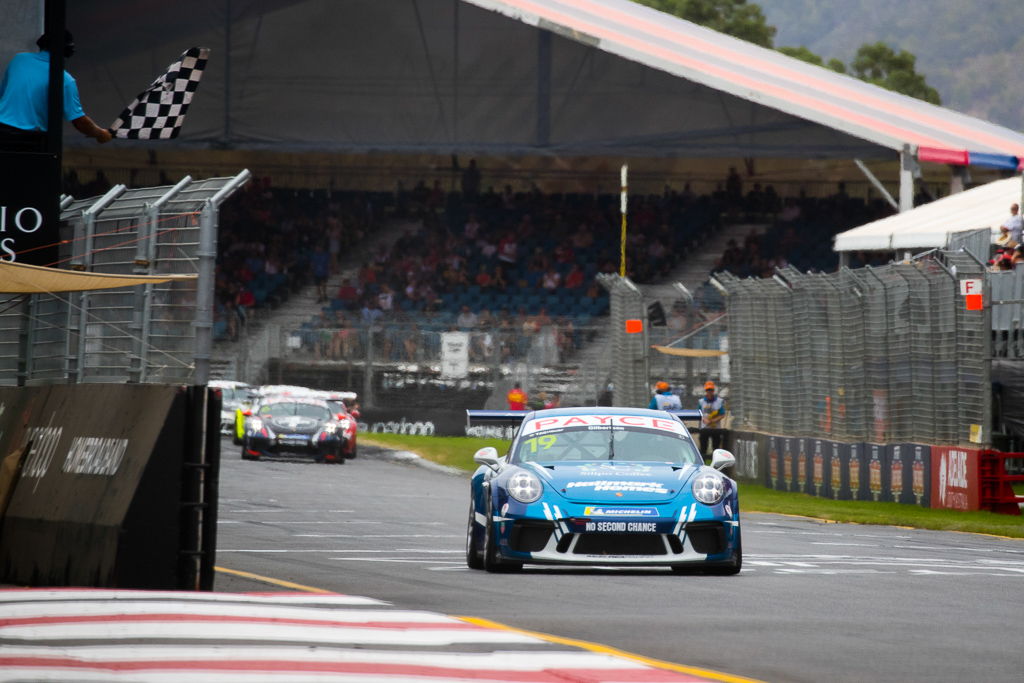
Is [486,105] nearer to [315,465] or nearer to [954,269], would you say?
[315,465]

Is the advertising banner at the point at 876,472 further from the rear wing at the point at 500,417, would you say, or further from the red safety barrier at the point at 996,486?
the rear wing at the point at 500,417

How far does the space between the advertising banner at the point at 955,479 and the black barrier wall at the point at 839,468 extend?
16 cm

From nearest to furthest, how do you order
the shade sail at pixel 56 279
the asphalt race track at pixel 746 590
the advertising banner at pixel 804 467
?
the asphalt race track at pixel 746 590, the shade sail at pixel 56 279, the advertising banner at pixel 804 467

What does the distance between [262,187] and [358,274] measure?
4.98 m

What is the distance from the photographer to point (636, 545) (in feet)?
40.7

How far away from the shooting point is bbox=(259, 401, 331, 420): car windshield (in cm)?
3153

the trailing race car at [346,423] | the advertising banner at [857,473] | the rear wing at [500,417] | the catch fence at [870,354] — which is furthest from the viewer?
the trailing race car at [346,423]

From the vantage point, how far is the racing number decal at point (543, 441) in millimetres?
13561

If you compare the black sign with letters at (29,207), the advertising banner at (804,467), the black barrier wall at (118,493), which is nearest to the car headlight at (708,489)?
the black barrier wall at (118,493)

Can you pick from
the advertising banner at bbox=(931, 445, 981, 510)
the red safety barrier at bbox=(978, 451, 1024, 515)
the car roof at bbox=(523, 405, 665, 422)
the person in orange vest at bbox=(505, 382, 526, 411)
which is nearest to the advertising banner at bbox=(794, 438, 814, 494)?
the advertising banner at bbox=(931, 445, 981, 510)

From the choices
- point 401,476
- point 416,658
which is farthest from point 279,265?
point 416,658

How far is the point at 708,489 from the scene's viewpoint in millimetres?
12594

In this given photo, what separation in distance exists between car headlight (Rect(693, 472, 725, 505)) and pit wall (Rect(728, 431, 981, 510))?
30.9 ft

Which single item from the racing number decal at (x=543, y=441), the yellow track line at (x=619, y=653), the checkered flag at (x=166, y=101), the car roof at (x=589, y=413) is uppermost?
the checkered flag at (x=166, y=101)
